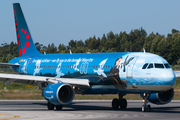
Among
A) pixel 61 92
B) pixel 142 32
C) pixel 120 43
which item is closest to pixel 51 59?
pixel 61 92

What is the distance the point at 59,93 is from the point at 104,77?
3565mm

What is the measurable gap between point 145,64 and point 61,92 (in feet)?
21.4

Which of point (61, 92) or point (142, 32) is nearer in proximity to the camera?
point (61, 92)

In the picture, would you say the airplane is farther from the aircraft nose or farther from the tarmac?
the tarmac

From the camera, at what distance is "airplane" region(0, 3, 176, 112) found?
2488 cm

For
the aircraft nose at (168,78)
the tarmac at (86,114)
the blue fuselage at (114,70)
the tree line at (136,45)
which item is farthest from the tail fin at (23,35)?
the tree line at (136,45)

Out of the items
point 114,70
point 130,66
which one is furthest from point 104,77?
point 130,66

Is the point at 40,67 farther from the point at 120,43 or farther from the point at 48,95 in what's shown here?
the point at 120,43

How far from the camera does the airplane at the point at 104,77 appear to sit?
24875 mm

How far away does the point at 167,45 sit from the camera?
110188 mm

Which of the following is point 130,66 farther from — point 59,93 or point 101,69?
point 59,93

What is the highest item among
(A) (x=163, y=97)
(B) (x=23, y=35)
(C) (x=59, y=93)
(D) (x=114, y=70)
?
(B) (x=23, y=35)

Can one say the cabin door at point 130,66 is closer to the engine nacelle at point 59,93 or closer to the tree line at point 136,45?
the engine nacelle at point 59,93

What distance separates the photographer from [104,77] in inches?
1094
